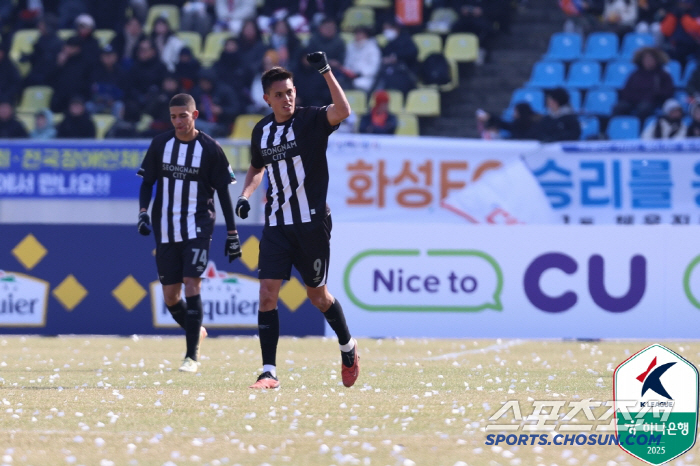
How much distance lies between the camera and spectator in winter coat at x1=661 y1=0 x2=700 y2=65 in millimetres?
17203

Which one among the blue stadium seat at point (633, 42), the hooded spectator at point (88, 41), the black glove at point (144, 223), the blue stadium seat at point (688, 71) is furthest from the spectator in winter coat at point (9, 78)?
the black glove at point (144, 223)

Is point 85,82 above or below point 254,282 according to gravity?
above

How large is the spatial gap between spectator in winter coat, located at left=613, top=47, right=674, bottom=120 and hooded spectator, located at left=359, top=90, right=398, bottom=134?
3249mm

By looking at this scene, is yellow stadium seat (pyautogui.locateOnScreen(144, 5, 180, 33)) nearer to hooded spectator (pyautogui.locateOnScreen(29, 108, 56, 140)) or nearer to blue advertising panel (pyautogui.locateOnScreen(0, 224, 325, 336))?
hooded spectator (pyautogui.locateOnScreen(29, 108, 56, 140))

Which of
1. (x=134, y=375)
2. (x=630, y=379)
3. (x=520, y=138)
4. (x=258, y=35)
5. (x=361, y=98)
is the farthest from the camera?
(x=258, y=35)

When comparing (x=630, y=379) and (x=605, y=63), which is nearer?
(x=630, y=379)

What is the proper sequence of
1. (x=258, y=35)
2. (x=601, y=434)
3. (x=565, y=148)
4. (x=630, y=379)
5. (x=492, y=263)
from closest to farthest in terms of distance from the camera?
(x=601, y=434)
(x=630, y=379)
(x=492, y=263)
(x=565, y=148)
(x=258, y=35)

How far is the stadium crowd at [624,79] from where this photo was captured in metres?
15.6

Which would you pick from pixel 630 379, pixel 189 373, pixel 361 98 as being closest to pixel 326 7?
pixel 361 98

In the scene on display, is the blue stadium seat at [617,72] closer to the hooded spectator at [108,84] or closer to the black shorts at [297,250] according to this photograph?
the hooded spectator at [108,84]

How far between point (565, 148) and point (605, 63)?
4.10 m

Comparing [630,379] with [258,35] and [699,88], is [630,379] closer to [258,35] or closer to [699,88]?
[699,88]

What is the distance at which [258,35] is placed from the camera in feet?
61.7

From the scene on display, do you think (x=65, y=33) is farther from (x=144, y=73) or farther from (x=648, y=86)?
(x=648, y=86)
